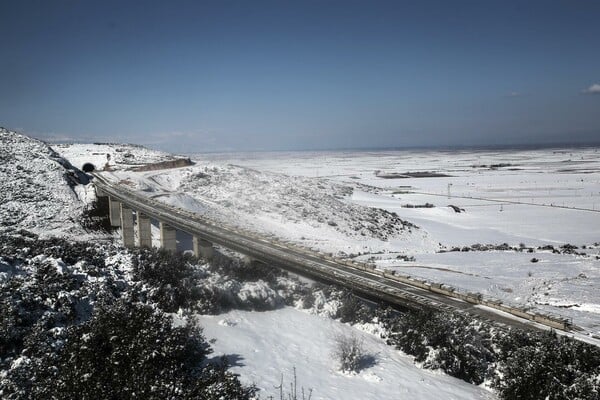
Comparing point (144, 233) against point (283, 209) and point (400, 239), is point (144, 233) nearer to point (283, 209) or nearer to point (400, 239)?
point (283, 209)

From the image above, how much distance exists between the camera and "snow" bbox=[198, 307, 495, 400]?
1445cm

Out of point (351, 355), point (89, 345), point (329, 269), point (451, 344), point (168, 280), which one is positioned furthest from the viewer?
point (329, 269)

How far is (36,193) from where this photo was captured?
50062 millimetres

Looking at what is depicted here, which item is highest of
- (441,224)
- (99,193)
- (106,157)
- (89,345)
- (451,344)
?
(106,157)

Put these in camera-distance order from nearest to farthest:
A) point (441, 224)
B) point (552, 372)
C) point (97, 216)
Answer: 1. point (552, 372)
2. point (97, 216)
3. point (441, 224)

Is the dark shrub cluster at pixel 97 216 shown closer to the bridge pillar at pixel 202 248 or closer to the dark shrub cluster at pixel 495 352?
the bridge pillar at pixel 202 248

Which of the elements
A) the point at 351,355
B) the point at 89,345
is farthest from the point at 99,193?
the point at 351,355

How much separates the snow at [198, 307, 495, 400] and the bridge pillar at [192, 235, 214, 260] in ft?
33.6

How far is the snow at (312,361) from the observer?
569 inches

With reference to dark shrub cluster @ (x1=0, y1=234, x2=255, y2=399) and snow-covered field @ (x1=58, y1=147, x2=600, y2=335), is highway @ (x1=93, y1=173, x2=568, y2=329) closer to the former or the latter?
snow-covered field @ (x1=58, y1=147, x2=600, y2=335)

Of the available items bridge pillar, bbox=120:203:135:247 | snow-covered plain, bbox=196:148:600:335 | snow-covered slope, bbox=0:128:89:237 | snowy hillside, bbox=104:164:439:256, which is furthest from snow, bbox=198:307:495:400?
snow-covered slope, bbox=0:128:89:237

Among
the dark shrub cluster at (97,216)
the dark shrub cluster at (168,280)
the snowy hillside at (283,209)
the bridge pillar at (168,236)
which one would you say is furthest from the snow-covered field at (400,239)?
the bridge pillar at (168,236)

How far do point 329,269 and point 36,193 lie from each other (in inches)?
1602

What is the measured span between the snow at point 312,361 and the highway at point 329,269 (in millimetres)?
2388
